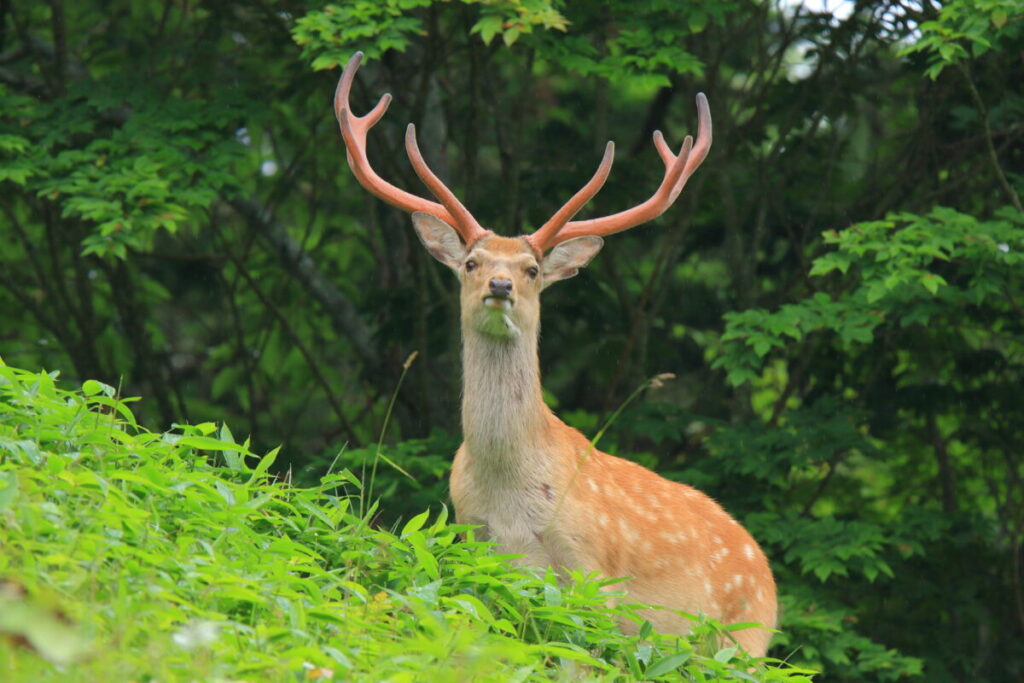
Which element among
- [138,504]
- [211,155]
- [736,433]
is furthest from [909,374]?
[138,504]

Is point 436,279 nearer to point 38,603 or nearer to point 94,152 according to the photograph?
point 94,152

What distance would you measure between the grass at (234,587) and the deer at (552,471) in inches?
41.8

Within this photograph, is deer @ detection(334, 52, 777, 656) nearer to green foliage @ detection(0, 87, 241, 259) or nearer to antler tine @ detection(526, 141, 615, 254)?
antler tine @ detection(526, 141, 615, 254)

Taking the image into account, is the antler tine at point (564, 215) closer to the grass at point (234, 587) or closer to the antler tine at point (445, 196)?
the antler tine at point (445, 196)

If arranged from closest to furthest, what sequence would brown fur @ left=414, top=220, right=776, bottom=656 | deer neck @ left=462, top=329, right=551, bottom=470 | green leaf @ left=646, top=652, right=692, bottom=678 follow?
green leaf @ left=646, top=652, right=692, bottom=678 < brown fur @ left=414, top=220, right=776, bottom=656 < deer neck @ left=462, top=329, right=551, bottom=470

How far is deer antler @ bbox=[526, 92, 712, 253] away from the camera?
7.22 metres

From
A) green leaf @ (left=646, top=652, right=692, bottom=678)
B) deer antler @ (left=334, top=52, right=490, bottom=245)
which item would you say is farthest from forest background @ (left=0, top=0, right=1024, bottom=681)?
green leaf @ (left=646, top=652, right=692, bottom=678)

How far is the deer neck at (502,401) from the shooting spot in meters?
6.63

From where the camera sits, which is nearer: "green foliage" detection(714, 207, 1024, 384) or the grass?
the grass

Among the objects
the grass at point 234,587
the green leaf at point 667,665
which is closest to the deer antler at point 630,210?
the grass at point 234,587

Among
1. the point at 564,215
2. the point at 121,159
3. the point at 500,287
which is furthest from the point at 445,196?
the point at 121,159

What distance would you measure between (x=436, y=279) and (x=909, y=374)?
396cm

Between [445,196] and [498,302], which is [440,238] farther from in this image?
[498,302]

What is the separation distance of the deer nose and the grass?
1.66 meters
